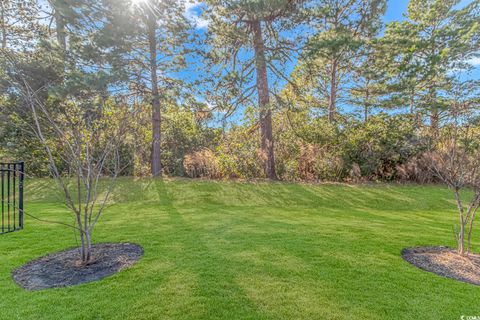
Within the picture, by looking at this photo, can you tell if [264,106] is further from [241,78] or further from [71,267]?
[71,267]

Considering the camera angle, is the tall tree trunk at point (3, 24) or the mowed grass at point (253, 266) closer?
the mowed grass at point (253, 266)

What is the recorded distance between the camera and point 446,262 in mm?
3490

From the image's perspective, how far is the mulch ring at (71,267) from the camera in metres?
2.90

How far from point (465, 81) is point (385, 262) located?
12.3 metres

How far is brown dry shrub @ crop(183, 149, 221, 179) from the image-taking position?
9.91 m

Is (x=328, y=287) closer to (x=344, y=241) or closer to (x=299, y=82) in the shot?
(x=344, y=241)

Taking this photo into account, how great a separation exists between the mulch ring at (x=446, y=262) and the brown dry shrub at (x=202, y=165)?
699 cm

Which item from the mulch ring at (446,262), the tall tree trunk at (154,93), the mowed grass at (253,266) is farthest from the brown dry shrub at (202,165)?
the mulch ring at (446,262)

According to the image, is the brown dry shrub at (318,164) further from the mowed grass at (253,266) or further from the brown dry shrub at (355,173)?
the mowed grass at (253,266)

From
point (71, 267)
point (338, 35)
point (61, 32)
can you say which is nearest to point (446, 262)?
point (71, 267)

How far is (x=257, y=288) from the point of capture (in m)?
2.74

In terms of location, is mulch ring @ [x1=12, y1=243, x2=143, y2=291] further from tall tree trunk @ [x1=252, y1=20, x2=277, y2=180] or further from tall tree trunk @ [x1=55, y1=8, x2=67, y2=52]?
tall tree trunk @ [x1=55, y1=8, x2=67, y2=52]

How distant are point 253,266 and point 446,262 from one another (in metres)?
2.58

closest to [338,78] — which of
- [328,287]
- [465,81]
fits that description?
[465,81]
